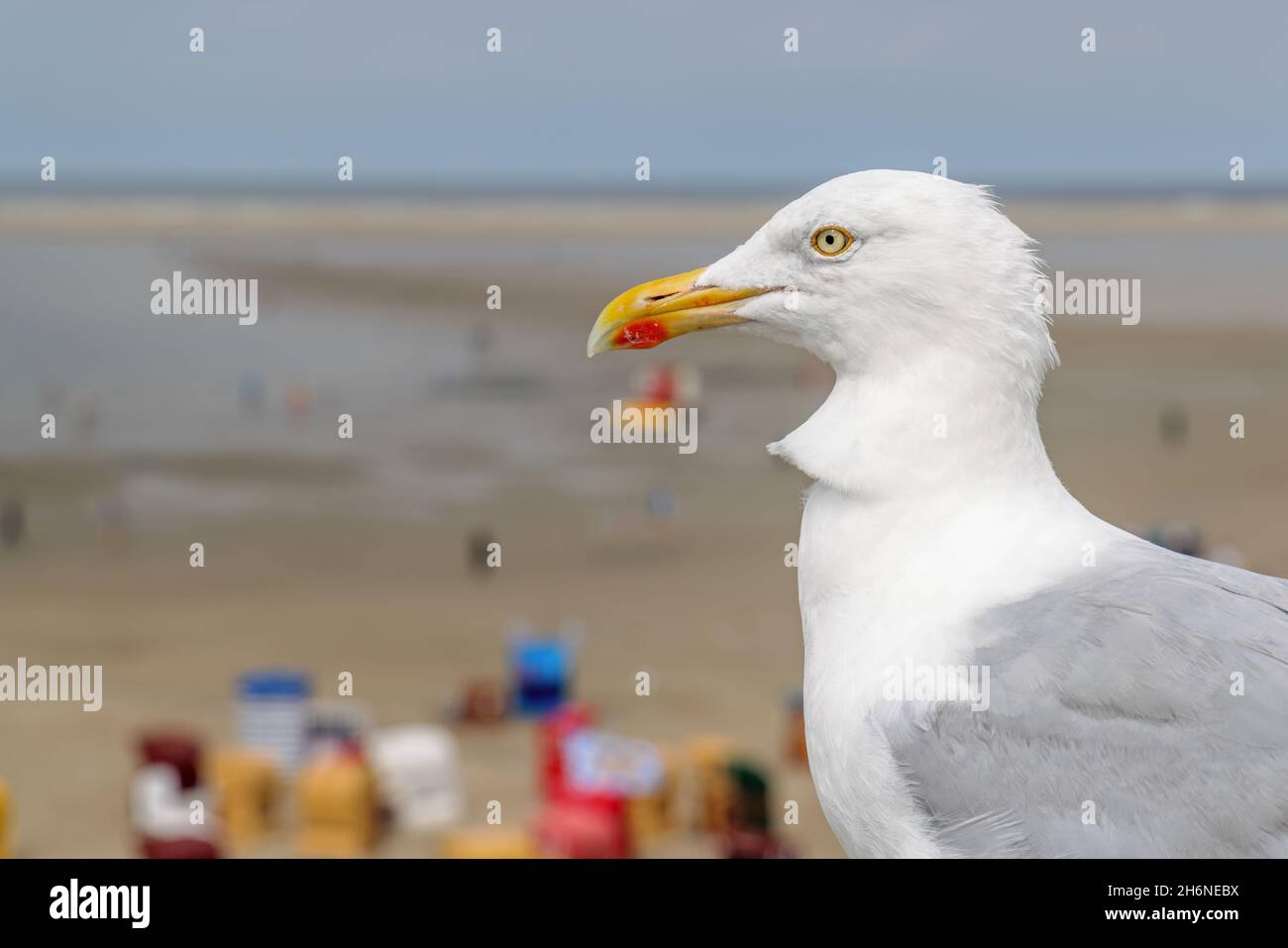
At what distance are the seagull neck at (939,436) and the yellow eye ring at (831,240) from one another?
1.05 feet

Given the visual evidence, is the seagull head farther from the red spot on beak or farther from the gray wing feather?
the gray wing feather

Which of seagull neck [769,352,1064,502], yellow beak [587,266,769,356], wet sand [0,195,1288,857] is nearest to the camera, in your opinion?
seagull neck [769,352,1064,502]

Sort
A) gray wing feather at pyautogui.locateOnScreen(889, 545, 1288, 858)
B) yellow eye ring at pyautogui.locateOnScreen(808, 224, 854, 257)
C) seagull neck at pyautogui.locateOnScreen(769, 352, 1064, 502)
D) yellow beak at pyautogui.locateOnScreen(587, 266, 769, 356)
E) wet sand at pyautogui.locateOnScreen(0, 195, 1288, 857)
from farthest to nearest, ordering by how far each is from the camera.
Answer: wet sand at pyautogui.locateOnScreen(0, 195, 1288, 857), yellow beak at pyautogui.locateOnScreen(587, 266, 769, 356), yellow eye ring at pyautogui.locateOnScreen(808, 224, 854, 257), seagull neck at pyautogui.locateOnScreen(769, 352, 1064, 502), gray wing feather at pyautogui.locateOnScreen(889, 545, 1288, 858)

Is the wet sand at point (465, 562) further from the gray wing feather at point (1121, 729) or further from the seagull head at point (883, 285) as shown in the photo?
the gray wing feather at point (1121, 729)

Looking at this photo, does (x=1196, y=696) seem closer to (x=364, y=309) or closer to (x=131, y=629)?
(x=131, y=629)

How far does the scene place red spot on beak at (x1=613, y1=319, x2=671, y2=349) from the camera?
3.83 metres

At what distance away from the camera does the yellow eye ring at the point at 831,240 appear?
3629mm

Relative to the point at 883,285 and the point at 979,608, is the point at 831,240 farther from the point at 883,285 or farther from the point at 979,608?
the point at 979,608

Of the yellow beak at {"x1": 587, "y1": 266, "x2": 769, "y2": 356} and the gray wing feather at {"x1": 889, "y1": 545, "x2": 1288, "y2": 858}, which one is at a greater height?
the yellow beak at {"x1": 587, "y1": 266, "x2": 769, "y2": 356}

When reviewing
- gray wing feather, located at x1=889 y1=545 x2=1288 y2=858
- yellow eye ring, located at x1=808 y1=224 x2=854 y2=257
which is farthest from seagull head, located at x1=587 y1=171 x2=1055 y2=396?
gray wing feather, located at x1=889 y1=545 x2=1288 y2=858

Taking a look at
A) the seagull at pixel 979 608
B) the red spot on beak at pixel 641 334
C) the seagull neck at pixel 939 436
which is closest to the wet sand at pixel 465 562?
the red spot on beak at pixel 641 334

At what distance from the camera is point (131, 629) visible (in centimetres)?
1505
